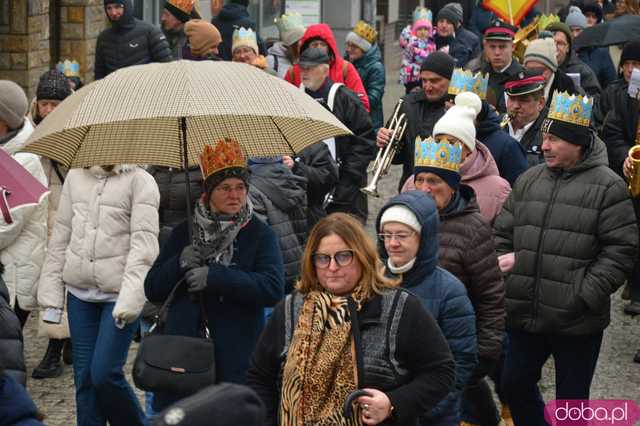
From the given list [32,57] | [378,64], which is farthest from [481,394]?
[32,57]

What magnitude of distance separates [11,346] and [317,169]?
14.1ft

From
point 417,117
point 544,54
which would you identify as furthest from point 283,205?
point 544,54

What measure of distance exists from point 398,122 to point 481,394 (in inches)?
95.6

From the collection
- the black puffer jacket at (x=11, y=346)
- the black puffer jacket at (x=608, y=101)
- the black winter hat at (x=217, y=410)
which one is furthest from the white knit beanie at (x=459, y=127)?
the black winter hat at (x=217, y=410)

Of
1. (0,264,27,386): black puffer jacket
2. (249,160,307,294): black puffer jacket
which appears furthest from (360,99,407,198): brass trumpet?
(0,264,27,386): black puffer jacket

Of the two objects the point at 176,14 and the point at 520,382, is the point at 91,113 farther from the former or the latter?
the point at 176,14

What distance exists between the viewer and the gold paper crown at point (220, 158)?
241 inches

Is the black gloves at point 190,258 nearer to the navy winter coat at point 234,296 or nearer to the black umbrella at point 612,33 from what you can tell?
the navy winter coat at point 234,296

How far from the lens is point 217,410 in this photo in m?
2.89

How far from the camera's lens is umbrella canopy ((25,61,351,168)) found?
5848 mm

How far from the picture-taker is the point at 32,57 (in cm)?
1546

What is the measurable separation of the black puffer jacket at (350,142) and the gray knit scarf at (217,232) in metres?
4.05

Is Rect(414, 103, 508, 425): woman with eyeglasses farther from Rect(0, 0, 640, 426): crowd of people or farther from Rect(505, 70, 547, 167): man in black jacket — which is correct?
Rect(505, 70, 547, 167): man in black jacket

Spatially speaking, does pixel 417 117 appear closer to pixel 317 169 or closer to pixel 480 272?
pixel 317 169
